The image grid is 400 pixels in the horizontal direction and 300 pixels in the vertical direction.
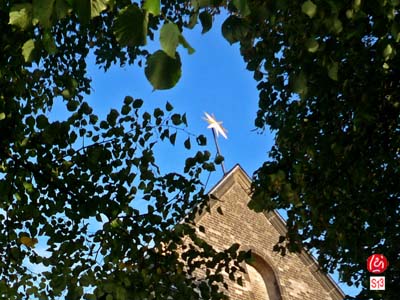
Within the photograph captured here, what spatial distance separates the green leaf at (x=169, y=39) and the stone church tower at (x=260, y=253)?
10.9 m

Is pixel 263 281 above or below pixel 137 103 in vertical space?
above

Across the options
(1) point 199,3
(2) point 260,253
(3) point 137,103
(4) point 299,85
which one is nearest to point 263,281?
(2) point 260,253

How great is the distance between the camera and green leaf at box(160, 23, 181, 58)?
5.79 ft

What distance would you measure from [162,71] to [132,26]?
0.21 m

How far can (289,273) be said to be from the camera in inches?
550

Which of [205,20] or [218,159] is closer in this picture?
[205,20]

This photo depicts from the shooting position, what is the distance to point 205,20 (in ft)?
8.42

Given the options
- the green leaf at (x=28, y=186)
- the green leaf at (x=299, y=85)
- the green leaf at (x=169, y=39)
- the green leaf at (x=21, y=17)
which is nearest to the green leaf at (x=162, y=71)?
the green leaf at (x=169, y=39)

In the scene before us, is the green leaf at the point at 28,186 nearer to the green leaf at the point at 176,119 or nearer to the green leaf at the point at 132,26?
the green leaf at the point at 176,119

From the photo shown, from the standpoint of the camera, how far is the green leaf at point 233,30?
2.53m

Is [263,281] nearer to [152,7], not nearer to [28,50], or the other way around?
[28,50]

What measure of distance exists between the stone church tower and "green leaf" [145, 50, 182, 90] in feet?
35.5

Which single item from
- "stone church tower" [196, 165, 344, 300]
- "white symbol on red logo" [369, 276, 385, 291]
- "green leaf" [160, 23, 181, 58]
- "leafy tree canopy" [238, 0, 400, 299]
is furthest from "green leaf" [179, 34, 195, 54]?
"stone church tower" [196, 165, 344, 300]

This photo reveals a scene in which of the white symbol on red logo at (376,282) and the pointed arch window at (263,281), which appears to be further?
the pointed arch window at (263,281)
